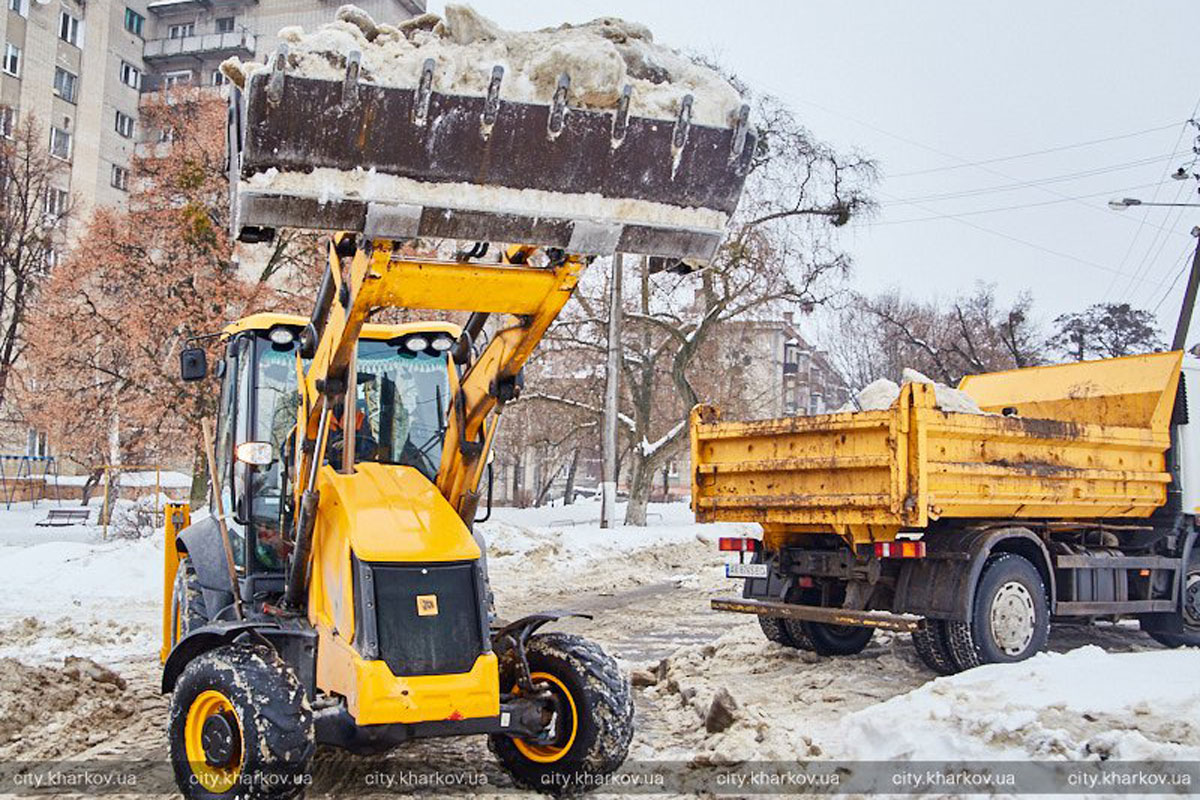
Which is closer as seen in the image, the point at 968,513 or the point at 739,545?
the point at 968,513

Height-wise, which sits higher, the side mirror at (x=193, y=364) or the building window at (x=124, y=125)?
the building window at (x=124, y=125)

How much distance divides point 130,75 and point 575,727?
53.4 metres

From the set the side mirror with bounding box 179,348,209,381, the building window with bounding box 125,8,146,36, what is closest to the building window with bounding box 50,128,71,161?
the building window with bounding box 125,8,146,36

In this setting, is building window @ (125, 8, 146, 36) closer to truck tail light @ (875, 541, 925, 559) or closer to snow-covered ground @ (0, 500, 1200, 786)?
snow-covered ground @ (0, 500, 1200, 786)

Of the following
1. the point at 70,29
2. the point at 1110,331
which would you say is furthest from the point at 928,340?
the point at 70,29

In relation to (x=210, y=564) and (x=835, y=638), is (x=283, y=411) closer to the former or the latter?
(x=210, y=564)

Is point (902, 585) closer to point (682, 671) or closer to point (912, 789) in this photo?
point (682, 671)

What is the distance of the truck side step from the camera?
Result: 8023 millimetres

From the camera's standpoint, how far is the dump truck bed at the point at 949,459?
25.6 ft

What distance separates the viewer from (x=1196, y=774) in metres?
4.67

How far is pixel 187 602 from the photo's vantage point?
710 cm

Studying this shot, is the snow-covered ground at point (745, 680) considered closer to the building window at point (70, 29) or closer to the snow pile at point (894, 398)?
the snow pile at point (894, 398)

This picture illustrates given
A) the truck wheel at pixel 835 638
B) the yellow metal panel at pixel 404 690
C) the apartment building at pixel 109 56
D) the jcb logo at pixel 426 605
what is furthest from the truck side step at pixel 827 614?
the apartment building at pixel 109 56

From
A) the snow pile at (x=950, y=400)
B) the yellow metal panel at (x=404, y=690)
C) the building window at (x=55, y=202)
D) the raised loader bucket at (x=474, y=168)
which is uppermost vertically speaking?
the building window at (x=55, y=202)
